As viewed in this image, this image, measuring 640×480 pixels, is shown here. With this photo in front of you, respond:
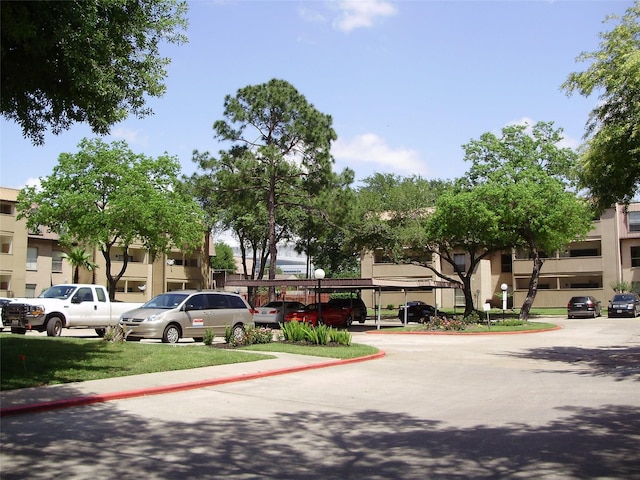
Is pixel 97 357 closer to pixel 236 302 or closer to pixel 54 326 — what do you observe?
pixel 54 326

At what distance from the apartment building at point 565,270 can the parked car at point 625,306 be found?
9641 mm

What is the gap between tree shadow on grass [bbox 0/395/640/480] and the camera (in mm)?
6500

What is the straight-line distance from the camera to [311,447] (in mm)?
7648

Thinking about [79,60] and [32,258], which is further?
[32,258]

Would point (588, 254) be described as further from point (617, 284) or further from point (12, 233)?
point (12, 233)

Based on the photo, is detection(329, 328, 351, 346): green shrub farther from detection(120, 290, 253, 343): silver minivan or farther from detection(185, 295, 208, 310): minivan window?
detection(185, 295, 208, 310): minivan window

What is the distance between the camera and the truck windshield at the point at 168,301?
823 inches

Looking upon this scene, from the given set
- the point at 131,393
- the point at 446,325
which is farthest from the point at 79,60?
the point at 446,325

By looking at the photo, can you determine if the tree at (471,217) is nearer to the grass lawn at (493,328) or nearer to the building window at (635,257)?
the grass lawn at (493,328)

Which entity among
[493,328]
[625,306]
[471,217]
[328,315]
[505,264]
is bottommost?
[493,328]

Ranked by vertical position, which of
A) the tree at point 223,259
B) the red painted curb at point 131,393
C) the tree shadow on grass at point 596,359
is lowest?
the tree shadow on grass at point 596,359

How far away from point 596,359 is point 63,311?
55.4 ft

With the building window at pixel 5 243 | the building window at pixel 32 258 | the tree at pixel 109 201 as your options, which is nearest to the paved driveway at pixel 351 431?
the tree at pixel 109 201

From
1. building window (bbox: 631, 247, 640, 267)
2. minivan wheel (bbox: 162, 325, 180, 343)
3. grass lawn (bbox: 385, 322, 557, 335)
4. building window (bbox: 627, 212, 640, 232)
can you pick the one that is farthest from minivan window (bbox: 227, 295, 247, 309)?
building window (bbox: 627, 212, 640, 232)
